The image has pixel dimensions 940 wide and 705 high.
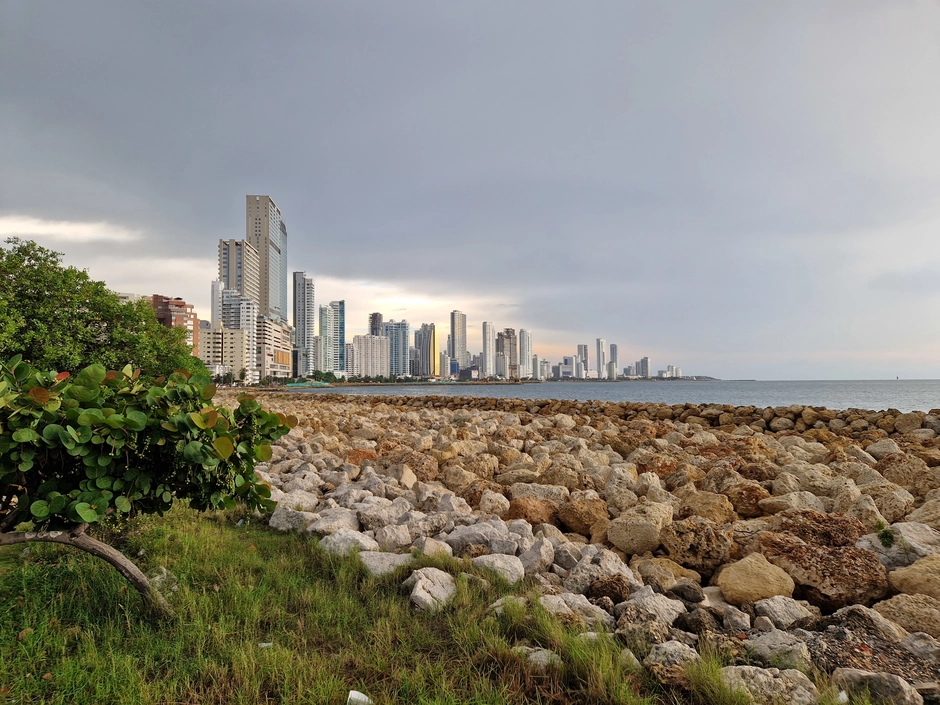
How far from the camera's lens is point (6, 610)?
3111 mm

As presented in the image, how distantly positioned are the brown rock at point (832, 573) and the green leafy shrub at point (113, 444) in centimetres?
393

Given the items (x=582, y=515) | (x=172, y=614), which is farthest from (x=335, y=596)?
(x=582, y=515)

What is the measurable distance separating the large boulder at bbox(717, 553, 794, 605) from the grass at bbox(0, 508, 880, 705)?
1.36 metres

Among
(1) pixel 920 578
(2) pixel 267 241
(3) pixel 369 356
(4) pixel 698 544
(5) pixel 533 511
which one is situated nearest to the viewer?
(1) pixel 920 578

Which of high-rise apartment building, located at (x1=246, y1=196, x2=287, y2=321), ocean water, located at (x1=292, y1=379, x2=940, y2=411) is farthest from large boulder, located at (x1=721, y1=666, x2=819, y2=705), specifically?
high-rise apartment building, located at (x1=246, y1=196, x2=287, y2=321)

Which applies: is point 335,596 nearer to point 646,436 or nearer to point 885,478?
point 885,478

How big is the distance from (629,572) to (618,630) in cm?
112

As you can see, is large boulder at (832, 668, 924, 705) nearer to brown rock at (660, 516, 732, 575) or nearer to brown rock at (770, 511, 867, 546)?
brown rock at (660, 516, 732, 575)

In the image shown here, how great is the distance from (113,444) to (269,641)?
4.67 feet

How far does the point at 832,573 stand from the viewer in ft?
12.4

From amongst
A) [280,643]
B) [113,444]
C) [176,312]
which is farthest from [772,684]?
[176,312]

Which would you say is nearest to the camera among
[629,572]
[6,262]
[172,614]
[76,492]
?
[76,492]

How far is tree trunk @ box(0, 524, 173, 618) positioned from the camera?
2.70 meters

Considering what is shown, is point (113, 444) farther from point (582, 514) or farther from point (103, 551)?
point (582, 514)
